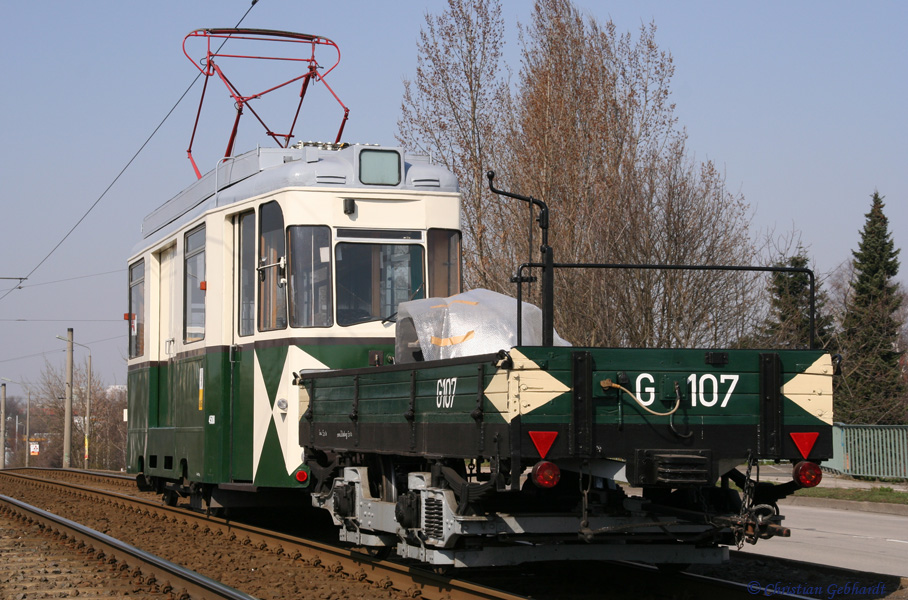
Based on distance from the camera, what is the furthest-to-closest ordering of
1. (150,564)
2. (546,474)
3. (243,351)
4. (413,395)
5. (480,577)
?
(243,351)
(150,564)
(480,577)
(413,395)
(546,474)

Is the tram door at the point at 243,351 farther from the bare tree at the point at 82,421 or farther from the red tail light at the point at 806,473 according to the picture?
the bare tree at the point at 82,421

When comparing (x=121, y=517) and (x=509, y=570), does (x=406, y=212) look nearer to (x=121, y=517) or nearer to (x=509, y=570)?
(x=509, y=570)

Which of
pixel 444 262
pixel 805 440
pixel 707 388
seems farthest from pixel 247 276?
pixel 805 440

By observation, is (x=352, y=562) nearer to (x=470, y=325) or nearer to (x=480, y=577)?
(x=480, y=577)

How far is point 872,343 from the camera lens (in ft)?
131

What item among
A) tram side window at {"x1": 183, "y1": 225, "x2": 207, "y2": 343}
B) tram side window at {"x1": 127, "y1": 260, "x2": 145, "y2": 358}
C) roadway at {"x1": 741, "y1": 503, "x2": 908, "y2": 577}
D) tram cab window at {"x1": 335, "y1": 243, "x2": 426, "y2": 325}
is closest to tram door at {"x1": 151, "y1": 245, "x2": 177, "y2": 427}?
tram side window at {"x1": 183, "y1": 225, "x2": 207, "y2": 343}

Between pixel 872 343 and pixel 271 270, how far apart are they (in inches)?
1322

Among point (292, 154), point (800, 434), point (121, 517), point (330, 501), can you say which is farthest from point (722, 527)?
point (121, 517)

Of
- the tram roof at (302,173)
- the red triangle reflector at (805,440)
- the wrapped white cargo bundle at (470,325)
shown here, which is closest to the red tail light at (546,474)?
the red triangle reflector at (805,440)

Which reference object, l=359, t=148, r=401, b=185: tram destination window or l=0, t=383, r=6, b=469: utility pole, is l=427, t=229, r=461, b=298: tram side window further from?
l=0, t=383, r=6, b=469: utility pole

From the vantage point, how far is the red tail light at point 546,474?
6.52 m

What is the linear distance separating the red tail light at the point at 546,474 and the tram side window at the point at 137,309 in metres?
9.60

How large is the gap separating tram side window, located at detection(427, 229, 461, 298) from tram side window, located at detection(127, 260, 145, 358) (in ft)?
18.5

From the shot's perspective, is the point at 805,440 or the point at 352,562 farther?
the point at 352,562
